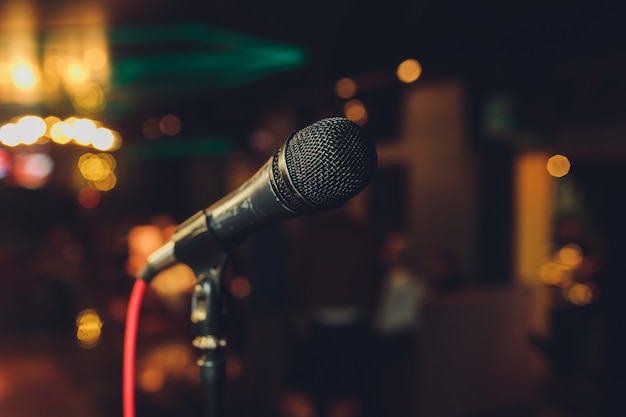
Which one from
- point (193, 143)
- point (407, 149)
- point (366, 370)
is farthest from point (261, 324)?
point (193, 143)

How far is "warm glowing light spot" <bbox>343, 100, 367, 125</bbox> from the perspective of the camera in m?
7.61

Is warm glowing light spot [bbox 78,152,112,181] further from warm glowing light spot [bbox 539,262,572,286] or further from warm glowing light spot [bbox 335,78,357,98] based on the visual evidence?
warm glowing light spot [bbox 539,262,572,286]

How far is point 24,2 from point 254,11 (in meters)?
1.62

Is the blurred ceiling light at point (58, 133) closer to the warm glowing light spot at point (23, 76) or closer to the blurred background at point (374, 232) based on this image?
the blurred background at point (374, 232)

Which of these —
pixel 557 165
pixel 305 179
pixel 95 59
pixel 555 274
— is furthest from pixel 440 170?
pixel 305 179

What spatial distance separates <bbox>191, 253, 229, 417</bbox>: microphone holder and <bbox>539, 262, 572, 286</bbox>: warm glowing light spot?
6.21m

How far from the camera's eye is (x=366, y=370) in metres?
4.82

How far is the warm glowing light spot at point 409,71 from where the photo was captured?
5.14 metres

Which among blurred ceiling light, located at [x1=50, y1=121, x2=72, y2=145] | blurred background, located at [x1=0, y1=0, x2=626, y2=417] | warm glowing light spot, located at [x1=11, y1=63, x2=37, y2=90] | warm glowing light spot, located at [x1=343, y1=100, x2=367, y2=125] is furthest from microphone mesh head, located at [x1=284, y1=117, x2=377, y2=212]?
warm glowing light spot, located at [x1=11, y1=63, x2=37, y2=90]

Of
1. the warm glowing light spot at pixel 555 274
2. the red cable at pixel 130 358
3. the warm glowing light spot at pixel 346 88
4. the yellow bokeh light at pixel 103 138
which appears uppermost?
the yellow bokeh light at pixel 103 138

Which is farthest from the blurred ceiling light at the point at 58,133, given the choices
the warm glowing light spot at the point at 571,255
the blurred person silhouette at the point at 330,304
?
the warm glowing light spot at the point at 571,255

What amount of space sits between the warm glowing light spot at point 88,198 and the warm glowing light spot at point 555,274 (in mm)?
11723

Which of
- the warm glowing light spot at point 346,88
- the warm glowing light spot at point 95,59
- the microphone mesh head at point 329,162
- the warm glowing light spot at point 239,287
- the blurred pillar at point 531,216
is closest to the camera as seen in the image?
the microphone mesh head at point 329,162

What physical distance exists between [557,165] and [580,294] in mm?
1442
